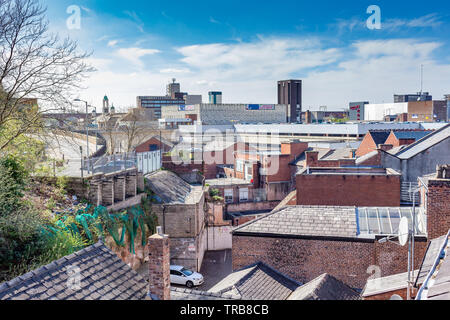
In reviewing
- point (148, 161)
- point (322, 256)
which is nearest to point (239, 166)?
point (148, 161)

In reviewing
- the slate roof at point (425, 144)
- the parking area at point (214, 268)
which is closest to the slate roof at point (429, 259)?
the parking area at point (214, 268)

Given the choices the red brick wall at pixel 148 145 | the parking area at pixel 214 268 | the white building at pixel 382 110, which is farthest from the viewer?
the white building at pixel 382 110

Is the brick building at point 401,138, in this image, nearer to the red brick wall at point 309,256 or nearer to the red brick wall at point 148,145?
the red brick wall at point 309,256

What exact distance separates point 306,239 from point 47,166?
13.1m

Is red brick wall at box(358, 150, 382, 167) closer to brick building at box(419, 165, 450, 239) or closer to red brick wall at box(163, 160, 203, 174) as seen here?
A: brick building at box(419, 165, 450, 239)

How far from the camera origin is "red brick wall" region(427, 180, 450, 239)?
1243 centimetres

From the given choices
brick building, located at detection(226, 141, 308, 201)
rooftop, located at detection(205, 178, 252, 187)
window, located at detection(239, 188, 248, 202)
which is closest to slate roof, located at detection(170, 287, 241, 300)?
rooftop, located at detection(205, 178, 252, 187)

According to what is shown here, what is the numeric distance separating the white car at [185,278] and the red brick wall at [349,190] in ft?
22.4

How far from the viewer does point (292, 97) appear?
109125 millimetres

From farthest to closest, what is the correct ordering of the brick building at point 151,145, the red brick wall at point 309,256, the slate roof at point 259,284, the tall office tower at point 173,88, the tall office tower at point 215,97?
1. the tall office tower at point 173,88
2. the tall office tower at point 215,97
3. the brick building at point 151,145
4. the red brick wall at point 309,256
5. the slate roof at point 259,284

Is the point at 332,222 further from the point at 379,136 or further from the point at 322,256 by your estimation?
the point at 379,136

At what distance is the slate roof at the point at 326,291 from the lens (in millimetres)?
10867

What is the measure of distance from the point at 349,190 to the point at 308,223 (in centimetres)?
688
